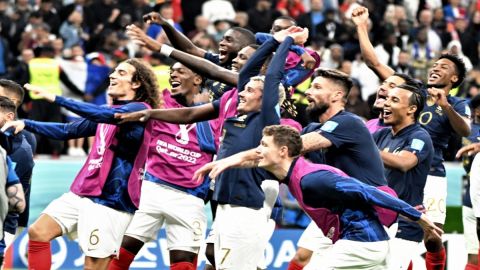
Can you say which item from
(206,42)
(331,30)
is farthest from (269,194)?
(331,30)

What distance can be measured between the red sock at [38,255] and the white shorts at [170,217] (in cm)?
79

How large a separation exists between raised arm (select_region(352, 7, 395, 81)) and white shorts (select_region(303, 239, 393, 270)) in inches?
129

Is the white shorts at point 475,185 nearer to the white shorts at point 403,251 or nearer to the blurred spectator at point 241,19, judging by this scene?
the white shorts at point 403,251

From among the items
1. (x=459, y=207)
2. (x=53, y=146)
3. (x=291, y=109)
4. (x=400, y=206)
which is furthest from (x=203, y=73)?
(x=53, y=146)

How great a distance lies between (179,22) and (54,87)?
3986 mm

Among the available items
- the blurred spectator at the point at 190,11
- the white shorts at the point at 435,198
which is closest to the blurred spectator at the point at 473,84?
the blurred spectator at the point at 190,11

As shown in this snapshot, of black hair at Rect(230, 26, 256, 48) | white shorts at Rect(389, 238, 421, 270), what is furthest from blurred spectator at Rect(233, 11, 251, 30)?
white shorts at Rect(389, 238, 421, 270)

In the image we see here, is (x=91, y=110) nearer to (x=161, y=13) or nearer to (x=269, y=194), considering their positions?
(x=269, y=194)

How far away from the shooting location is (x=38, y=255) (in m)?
11.2

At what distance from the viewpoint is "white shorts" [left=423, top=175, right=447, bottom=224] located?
12352 millimetres

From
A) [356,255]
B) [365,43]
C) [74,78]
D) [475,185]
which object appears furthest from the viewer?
[74,78]

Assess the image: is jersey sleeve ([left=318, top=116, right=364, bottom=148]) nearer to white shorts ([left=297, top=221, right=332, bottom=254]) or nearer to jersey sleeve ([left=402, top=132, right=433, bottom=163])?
jersey sleeve ([left=402, top=132, right=433, bottom=163])

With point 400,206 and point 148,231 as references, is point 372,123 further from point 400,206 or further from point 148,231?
point 400,206

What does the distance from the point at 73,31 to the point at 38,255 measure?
33.3 feet
